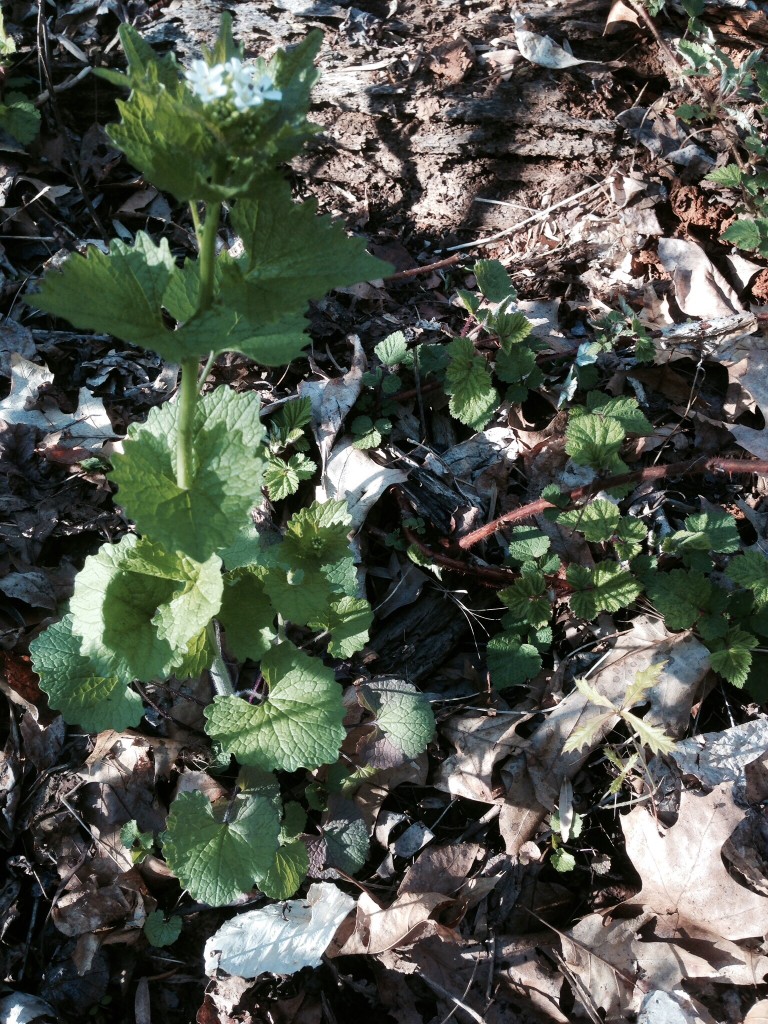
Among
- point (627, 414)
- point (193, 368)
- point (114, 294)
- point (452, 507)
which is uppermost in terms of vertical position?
point (114, 294)

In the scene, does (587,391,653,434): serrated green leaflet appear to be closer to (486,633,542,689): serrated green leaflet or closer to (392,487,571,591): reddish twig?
(392,487,571,591): reddish twig

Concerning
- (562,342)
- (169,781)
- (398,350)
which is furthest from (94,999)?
(562,342)

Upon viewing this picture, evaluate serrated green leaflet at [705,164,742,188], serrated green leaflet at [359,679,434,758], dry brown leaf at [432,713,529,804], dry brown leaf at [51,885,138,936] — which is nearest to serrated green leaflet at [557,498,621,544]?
dry brown leaf at [432,713,529,804]

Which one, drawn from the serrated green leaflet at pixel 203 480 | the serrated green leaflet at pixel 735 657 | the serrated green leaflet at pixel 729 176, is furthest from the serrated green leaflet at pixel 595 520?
the serrated green leaflet at pixel 729 176

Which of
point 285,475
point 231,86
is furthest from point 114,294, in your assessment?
point 285,475

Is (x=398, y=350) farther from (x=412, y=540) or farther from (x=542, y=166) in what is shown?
(x=542, y=166)

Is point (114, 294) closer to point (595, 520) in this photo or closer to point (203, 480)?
point (203, 480)
